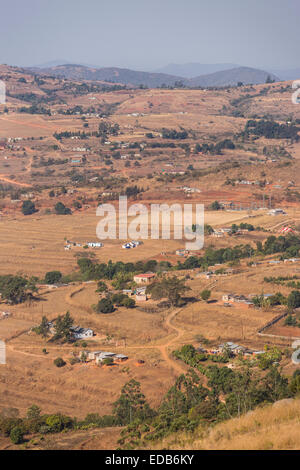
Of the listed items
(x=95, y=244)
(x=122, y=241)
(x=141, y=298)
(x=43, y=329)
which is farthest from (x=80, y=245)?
(x=43, y=329)

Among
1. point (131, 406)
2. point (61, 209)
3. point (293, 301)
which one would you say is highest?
point (61, 209)

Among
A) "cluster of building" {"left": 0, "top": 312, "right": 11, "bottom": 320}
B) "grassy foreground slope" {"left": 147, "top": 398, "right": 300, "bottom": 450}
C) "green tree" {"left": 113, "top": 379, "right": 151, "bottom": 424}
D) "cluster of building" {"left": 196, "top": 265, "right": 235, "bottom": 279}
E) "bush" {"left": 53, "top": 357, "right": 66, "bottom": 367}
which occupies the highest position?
"grassy foreground slope" {"left": 147, "top": 398, "right": 300, "bottom": 450}

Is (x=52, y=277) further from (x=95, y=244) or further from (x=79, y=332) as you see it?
(x=79, y=332)

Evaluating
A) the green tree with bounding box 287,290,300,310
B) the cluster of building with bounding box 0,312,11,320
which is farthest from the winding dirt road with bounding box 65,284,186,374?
the green tree with bounding box 287,290,300,310

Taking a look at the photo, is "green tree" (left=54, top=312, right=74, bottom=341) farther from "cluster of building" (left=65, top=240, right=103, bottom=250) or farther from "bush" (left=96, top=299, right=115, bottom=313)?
"cluster of building" (left=65, top=240, right=103, bottom=250)

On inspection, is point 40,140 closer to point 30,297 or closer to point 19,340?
point 30,297
